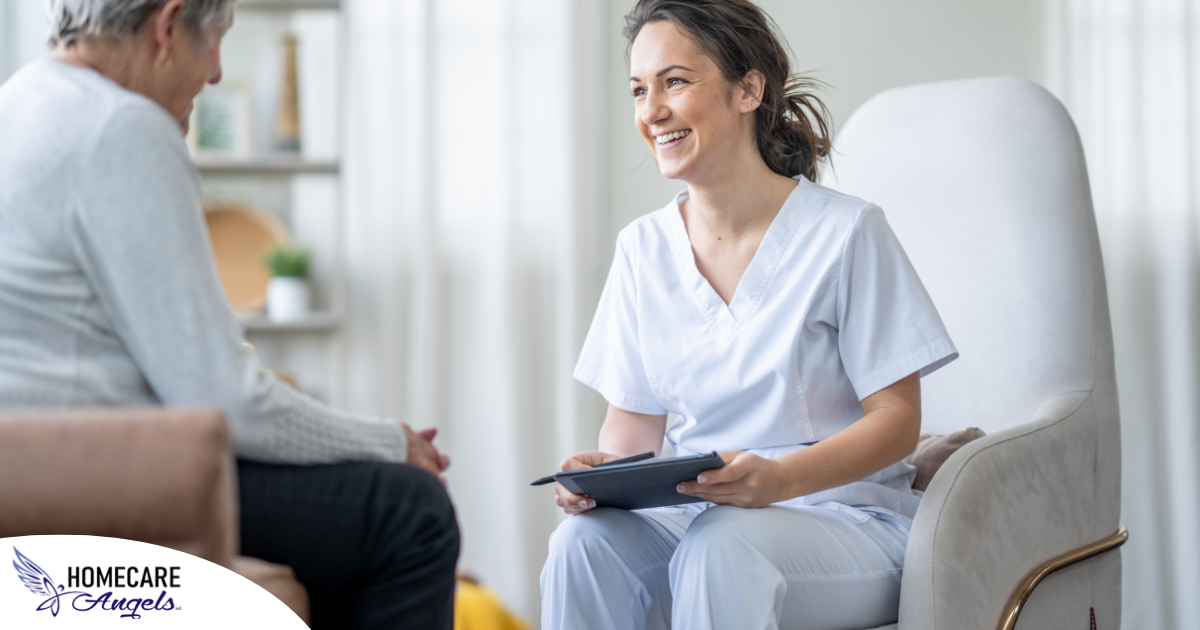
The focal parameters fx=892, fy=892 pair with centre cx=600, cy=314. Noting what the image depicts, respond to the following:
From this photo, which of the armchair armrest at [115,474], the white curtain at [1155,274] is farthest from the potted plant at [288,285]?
the white curtain at [1155,274]

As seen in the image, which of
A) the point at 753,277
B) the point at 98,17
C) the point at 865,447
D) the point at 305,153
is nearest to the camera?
the point at 98,17

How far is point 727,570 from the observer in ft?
3.00

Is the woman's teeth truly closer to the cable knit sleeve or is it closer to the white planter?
the cable knit sleeve

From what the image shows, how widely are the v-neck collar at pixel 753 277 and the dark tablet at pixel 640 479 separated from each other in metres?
0.26

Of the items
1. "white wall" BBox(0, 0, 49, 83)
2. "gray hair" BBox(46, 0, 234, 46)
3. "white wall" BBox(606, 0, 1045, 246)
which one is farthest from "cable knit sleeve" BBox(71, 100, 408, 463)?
"white wall" BBox(0, 0, 49, 83)

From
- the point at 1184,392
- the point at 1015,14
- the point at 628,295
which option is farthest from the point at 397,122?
the point at 1184,392

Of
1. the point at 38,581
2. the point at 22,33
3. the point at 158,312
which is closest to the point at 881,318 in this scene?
the point at 158,312

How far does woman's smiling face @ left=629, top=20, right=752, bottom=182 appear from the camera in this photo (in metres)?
1.20

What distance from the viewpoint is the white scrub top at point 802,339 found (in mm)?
1095

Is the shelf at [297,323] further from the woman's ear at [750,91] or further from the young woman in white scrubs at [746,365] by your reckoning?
the woman's ear at [750,91]

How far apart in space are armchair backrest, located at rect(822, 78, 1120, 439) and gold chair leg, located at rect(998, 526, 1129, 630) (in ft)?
0.43

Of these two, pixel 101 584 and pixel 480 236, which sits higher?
pixel 480 236

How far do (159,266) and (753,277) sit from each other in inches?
28.2

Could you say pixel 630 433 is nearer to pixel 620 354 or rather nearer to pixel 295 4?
pixel 620 354
